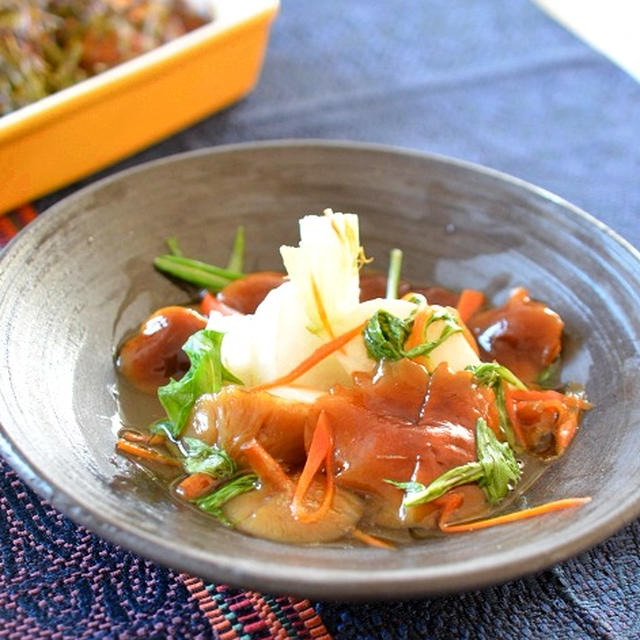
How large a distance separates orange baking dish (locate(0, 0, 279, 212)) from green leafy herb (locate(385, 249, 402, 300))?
0.68 meters

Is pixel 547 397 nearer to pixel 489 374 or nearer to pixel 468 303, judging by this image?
pixel 489 374

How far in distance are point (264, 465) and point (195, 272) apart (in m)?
0.57

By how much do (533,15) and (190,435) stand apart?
2.07 m

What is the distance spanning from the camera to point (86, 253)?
184 cm

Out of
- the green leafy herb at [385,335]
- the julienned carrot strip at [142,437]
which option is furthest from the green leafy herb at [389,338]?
the julienned carrot strip at [142,437]

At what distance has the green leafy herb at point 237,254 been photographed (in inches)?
78.5

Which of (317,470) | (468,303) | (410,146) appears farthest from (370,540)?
(410,146)

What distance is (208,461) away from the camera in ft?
4.87

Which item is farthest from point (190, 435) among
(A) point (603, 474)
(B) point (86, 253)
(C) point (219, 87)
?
(C) point (219, 87)

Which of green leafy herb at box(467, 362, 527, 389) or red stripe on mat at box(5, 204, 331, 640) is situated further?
green leafy herb at box(467, 362, 527, 389)

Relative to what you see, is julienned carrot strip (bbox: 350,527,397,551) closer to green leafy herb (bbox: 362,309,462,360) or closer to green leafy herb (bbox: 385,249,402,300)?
green leafy herb (bbox: 362,309,462,360)

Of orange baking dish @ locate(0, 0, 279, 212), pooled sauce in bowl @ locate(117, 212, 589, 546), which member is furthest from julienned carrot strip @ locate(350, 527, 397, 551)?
orange baking dish @ locate(0, 0, 279, 212)

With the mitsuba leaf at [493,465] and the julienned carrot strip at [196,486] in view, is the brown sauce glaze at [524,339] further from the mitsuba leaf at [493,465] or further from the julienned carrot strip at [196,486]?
the julienned carrot strip at [196,486]

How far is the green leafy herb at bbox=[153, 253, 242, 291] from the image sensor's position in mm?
1918
